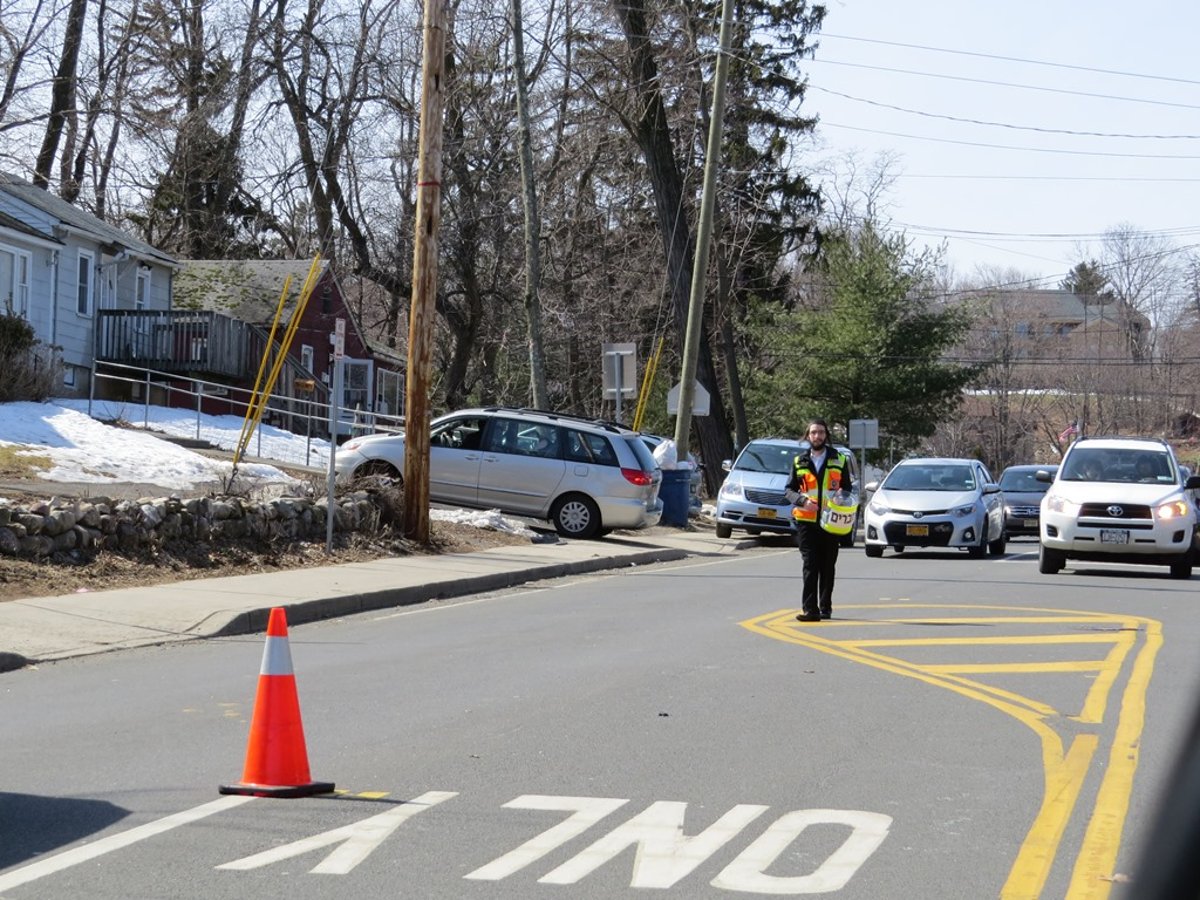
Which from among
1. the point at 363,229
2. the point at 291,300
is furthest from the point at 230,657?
the point at 363,229

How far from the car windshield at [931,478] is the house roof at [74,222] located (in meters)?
19.2

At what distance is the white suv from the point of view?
771 inches

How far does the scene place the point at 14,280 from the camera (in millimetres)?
33562

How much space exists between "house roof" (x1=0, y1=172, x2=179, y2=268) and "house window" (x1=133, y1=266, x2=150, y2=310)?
1.84ft

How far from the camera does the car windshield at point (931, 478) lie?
83.5 feet

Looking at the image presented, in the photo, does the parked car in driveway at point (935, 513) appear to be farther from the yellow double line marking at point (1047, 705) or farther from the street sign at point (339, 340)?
the street sign at point (339, 340)

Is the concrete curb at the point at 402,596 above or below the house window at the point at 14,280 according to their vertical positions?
below

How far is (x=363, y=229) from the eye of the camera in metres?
50.6

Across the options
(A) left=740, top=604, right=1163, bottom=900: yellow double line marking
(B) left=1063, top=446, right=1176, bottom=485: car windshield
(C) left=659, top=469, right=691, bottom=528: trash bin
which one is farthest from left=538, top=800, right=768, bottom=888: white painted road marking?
(C) left=659, top=469, right=691, bottom=528: trash bin

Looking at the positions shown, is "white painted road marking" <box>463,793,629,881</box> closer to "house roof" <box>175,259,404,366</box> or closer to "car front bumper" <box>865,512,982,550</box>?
"car front bumper" <box>865,512,982,550</box>

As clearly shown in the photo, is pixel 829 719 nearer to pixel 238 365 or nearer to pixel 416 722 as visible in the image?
pixel 416 722

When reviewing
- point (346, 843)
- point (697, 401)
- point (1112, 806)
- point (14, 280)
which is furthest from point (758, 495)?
point (346, 843)

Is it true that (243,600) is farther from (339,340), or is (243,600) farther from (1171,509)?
(1171,509)

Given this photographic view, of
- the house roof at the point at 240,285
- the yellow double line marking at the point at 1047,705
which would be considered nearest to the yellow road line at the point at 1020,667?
the yellow double line marking at the point at 1047,705
